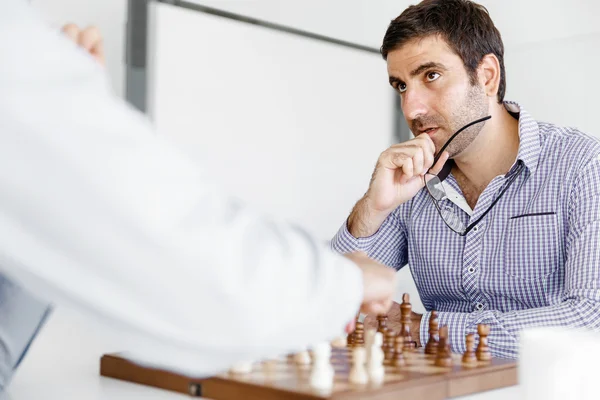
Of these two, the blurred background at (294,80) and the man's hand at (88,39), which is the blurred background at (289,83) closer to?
the blurred background at (294,80)

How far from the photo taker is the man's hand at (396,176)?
6.73 ft

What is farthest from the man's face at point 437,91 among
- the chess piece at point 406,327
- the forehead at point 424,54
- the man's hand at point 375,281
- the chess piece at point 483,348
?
the man's hand at point 375,281

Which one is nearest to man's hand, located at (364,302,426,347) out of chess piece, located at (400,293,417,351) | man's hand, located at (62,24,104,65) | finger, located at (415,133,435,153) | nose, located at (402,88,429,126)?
chess piece, located at (400,293,417,351)

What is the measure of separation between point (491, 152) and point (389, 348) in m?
1.00

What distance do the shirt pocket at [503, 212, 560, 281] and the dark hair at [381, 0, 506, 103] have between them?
1.61 feet

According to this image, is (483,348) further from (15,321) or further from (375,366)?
(15,321)

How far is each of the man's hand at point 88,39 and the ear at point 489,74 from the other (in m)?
1.54

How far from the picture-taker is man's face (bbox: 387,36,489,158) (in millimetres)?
2139

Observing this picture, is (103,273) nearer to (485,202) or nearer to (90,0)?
(485,202)

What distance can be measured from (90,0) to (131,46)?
0.20 meters

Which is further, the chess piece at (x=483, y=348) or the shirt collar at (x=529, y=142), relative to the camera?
the shirt collar at (x=529, y=142)

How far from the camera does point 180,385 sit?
1.24 m

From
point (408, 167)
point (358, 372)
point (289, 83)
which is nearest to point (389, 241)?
point (408, 167)

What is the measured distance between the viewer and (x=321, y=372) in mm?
1155
